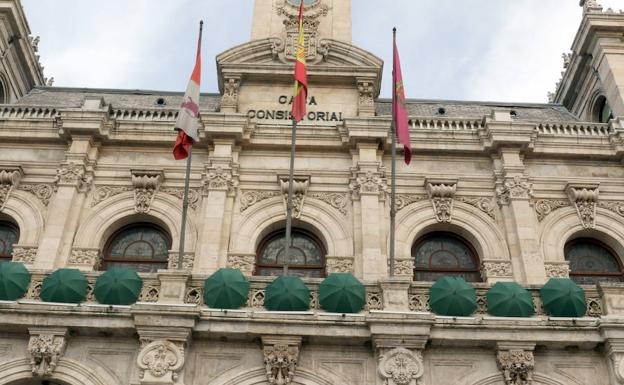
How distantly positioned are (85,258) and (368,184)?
9.35m

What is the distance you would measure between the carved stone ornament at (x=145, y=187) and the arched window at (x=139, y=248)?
0.74 metres

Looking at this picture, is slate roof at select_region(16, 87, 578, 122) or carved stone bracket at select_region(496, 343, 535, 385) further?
slate roof at select_region(16, 87, 578, 122)

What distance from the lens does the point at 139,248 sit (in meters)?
22.6

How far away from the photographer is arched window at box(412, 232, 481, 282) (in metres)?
22.1

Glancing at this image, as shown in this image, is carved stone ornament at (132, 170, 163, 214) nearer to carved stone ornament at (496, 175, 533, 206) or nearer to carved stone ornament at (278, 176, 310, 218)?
carved stone ornament at (278, 176, 310, 218)

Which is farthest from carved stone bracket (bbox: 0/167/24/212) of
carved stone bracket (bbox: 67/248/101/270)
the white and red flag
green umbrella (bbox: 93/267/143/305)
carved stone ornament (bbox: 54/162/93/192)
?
green umbrella (bbox: 93/267/143/305)

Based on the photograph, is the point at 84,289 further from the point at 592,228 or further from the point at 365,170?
the point at 592,228

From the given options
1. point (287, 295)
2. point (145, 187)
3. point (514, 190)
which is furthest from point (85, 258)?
point (514, 190)

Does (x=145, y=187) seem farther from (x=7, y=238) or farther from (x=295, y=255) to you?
(x=295, y=255)

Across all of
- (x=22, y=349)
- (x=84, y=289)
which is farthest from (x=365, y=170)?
(x=22, y=349)

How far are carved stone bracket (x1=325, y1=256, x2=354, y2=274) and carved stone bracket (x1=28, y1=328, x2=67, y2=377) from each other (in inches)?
319

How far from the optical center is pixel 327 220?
22.3 meters

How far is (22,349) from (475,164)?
15592 mm

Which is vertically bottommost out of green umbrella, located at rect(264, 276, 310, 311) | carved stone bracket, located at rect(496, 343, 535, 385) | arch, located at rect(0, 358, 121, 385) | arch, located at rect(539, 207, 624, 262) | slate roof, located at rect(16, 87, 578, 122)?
arch, located at rect(0, 358, 121, 385)
